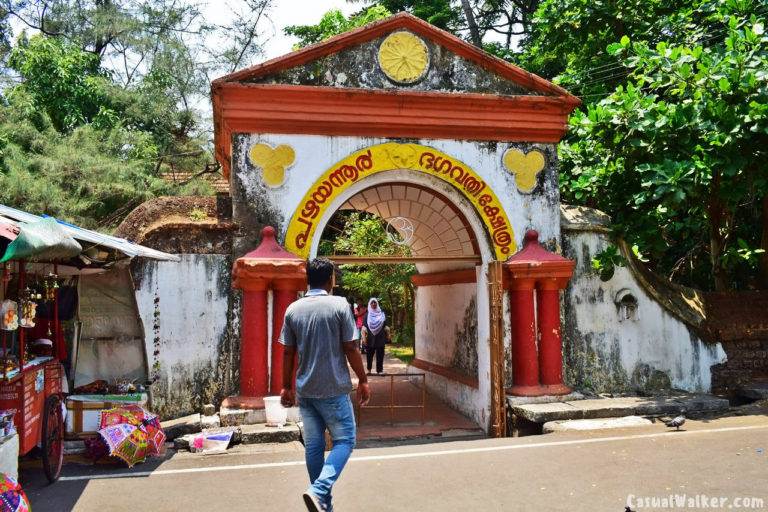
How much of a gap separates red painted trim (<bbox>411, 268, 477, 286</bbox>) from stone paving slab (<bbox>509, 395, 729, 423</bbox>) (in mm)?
2181

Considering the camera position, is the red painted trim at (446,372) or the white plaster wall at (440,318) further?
the white plaster wall at (440,318)

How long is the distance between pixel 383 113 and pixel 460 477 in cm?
470

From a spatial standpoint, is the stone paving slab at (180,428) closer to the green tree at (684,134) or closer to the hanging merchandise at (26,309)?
the hanging merchandise at (26,309)

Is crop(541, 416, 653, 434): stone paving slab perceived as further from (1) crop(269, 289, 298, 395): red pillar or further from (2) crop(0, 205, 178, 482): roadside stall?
(2) crop(0, 205, 178, 482): roadside stall

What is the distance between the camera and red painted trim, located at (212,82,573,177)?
791 cm

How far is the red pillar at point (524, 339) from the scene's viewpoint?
836 cm

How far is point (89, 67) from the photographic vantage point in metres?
17.7

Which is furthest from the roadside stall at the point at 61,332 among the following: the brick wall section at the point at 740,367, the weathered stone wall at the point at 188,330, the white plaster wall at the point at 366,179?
the brick wall section at the point at 740,367

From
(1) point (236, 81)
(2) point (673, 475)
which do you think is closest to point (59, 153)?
(1) point (236, 81)

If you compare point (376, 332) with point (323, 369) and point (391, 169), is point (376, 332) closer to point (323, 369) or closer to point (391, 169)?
point (391, 169)

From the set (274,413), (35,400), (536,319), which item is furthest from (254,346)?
(536,319)

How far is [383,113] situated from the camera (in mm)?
8234

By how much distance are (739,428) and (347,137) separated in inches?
233

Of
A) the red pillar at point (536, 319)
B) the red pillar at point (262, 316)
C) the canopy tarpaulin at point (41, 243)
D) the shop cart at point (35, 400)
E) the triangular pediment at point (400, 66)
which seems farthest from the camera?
the red pillar at point (536, 319)
